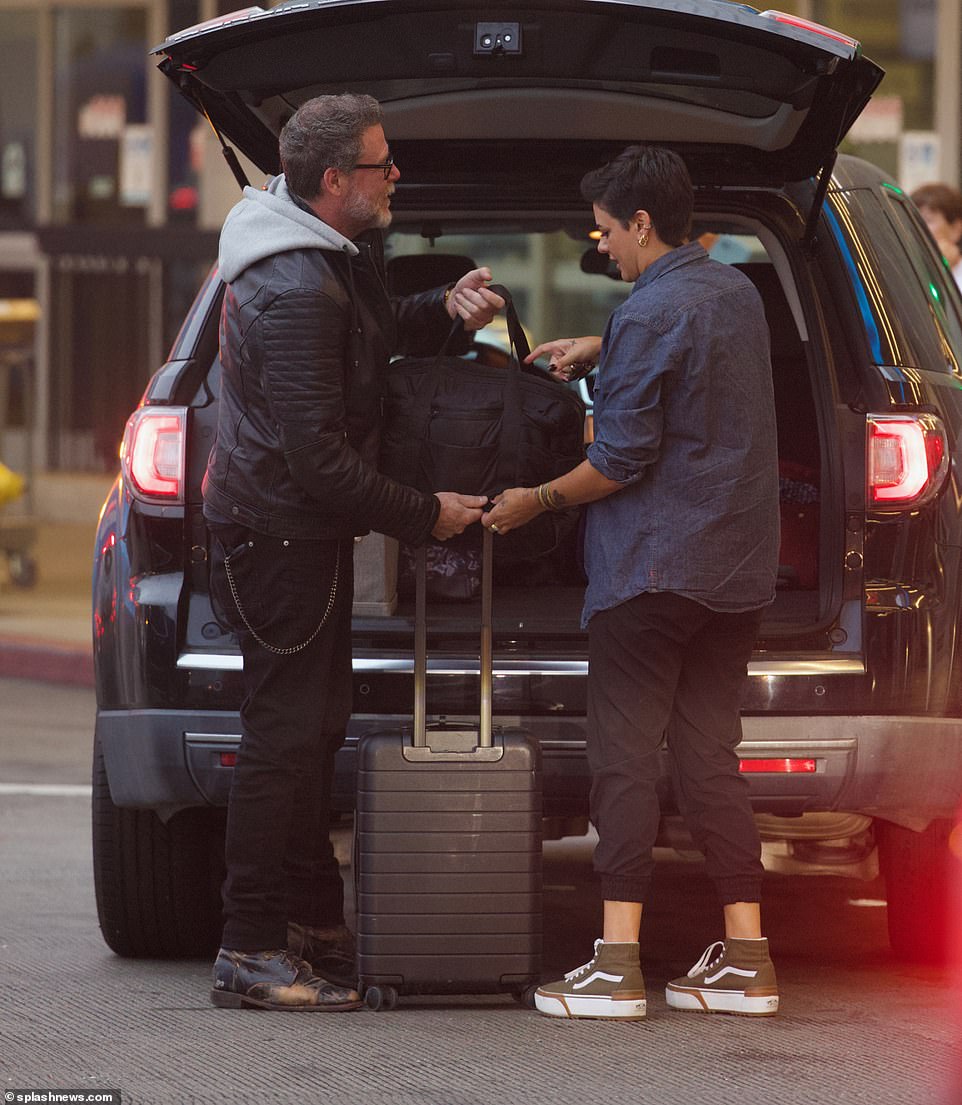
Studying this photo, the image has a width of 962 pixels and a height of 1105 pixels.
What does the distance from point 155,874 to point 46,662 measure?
6178mm

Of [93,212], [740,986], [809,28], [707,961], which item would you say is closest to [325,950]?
[707,961]

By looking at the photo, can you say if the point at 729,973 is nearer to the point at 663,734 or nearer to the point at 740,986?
the point at 740,986

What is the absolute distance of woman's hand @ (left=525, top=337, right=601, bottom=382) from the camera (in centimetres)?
500

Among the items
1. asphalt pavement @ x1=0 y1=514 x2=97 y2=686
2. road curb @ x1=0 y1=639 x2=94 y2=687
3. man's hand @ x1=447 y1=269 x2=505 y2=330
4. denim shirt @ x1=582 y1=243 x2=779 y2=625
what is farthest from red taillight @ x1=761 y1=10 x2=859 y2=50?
road curb @ x1=0 y1=639 x2=94 y2=687

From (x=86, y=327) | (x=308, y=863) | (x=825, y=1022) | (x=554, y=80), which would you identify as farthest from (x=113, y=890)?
(x=86, y=327)

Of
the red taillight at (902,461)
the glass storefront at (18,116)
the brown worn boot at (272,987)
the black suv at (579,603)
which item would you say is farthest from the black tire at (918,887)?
the glass storefront at (18,116)

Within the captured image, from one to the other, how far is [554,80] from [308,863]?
70.0 inches

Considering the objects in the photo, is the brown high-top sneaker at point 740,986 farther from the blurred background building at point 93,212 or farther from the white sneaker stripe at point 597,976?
the blurred background building at point 93,212

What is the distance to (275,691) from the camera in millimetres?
4781

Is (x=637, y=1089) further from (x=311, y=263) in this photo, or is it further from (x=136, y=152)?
(x=136, y=152)

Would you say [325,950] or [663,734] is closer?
[663,734]

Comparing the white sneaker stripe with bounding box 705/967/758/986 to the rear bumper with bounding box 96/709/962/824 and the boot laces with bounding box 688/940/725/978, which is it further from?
the rear bumper with bounding box 96/709/962/824

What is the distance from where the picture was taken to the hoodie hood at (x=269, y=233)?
4676 mm

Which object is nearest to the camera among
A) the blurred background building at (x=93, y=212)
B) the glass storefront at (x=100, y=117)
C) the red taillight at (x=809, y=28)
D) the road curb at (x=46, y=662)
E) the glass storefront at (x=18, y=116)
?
the red taillight at (x=809, y=28)
